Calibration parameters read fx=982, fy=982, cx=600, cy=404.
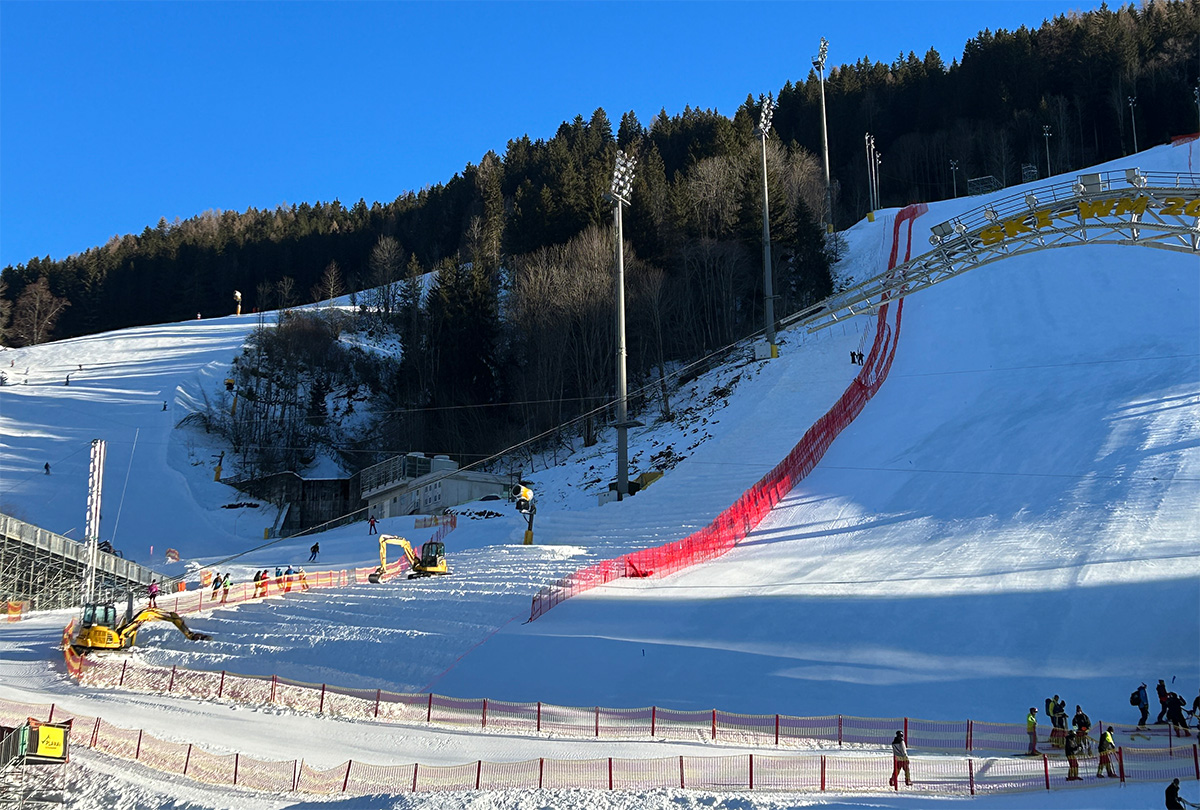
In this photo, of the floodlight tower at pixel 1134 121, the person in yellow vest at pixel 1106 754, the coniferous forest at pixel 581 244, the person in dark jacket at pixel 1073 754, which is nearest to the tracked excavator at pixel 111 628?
the person in dark jacket at pixel 1073 754

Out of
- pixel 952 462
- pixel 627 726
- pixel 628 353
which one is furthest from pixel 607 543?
pixel 628 353

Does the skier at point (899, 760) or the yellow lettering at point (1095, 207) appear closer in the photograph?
the skier at point (899, 760)

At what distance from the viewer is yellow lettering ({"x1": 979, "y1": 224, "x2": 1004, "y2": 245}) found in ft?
86.8

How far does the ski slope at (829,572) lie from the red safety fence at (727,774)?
569 millimetres

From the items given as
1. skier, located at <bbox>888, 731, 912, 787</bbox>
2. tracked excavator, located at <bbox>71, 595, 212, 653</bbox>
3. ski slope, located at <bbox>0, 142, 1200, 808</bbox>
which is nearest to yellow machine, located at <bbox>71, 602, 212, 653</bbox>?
tracked excavator, located at <bbox>71, 595, 212, 653</bbox>

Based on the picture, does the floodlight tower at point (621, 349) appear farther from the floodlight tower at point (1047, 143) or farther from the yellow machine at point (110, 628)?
the floodlight tower at point (1047, 143)

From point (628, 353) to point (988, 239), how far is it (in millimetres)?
35243

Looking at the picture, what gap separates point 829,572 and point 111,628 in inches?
743

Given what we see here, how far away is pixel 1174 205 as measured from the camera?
22672 millimetres

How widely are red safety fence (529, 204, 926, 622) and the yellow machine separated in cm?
985

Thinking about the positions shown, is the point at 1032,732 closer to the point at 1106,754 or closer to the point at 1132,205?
the point at 1106,754

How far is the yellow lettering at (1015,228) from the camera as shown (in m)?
26.0

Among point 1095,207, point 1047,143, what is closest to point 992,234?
point 1095,207

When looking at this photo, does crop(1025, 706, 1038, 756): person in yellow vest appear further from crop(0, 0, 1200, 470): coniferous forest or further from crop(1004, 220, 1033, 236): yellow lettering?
crop(0, 0, 1200, 470): coniferous forest
